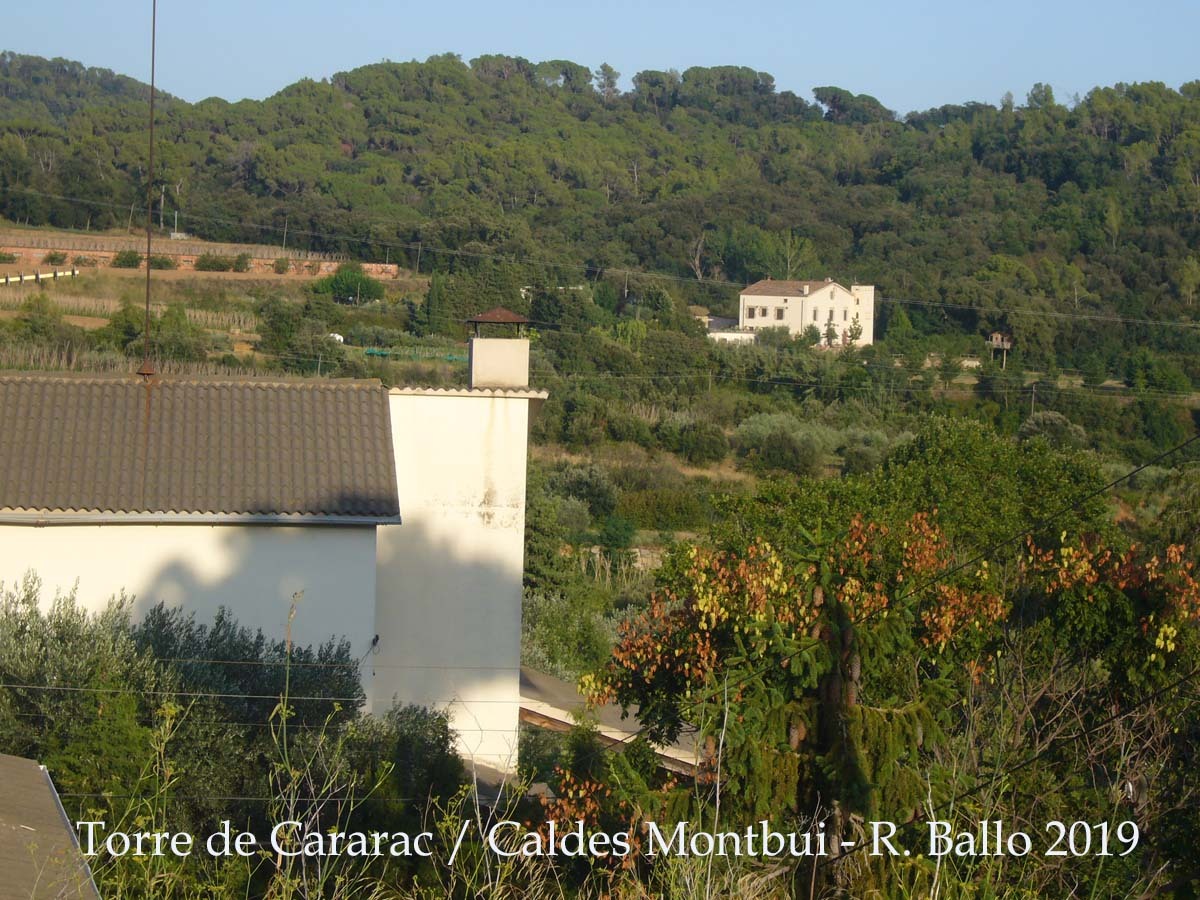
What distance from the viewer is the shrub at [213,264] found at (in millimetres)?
48281

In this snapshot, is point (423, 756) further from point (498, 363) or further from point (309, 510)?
point (498, 363)

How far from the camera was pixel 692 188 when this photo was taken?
80.8 m

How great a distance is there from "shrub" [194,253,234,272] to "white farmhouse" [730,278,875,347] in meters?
21.4

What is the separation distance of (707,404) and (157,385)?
29718mm

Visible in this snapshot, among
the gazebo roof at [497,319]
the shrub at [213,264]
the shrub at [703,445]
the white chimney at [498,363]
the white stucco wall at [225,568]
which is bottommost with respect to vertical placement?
the shrub at [703,445]

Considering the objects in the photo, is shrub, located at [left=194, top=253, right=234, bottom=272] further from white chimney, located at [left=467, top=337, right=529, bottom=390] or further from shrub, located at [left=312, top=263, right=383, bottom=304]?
white chimney, located at [left=467, top=337, right=529, bottom=390]

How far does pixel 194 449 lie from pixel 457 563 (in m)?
2.49

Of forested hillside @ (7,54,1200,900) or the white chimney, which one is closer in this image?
forested hillside @ (7,54,1200,900)

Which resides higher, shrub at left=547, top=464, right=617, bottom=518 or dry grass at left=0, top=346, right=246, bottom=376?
dry grass at left=0, top=346, right=246, bottom=376

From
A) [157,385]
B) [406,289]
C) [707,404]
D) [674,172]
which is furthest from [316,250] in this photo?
[157,385]

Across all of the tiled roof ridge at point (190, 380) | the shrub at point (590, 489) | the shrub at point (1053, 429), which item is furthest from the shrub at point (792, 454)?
the tiled roof ridge at point (190, 380)

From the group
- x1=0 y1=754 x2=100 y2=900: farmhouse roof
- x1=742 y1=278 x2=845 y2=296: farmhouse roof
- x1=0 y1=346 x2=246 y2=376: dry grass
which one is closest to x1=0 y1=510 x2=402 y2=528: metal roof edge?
x1=0 y1=754 x2=100 y2=900: farmhouse roof

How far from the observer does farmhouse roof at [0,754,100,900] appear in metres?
3.74

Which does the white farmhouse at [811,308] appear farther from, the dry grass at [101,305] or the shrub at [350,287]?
the dry grass at [101,305]
